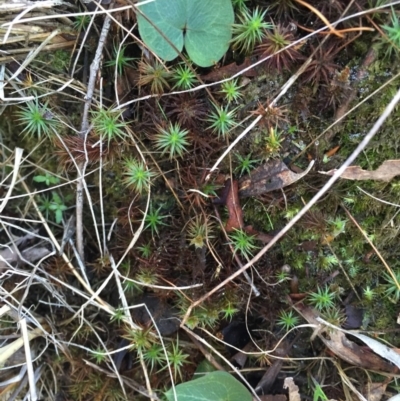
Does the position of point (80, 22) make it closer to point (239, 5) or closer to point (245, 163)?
point (239, 5)

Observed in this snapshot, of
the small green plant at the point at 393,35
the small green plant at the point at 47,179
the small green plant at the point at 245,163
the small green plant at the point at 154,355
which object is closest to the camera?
the small green plant at the point at 393,35

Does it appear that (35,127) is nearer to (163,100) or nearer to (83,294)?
(163,100)

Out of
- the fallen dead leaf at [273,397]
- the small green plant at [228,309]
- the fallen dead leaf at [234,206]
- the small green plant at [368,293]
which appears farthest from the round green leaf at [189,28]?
the fallen dead leaf at [273,397]

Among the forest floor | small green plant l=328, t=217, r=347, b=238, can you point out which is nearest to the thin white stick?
the forest floor

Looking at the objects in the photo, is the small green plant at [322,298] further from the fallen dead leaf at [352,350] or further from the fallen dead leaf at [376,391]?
the fallen dead leaf at [376,391]

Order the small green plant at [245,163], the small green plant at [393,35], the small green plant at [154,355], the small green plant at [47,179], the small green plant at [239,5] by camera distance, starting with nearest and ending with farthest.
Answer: the small green plant at [393,35]
the small green plant at [239,5]
the small green plant at [245,163]
the small green plant at [154,355]
the small green plant at [47,179]

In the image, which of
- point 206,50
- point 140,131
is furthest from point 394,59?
point 140,131

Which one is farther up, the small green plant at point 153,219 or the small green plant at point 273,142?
the small green plant at point 273,142
